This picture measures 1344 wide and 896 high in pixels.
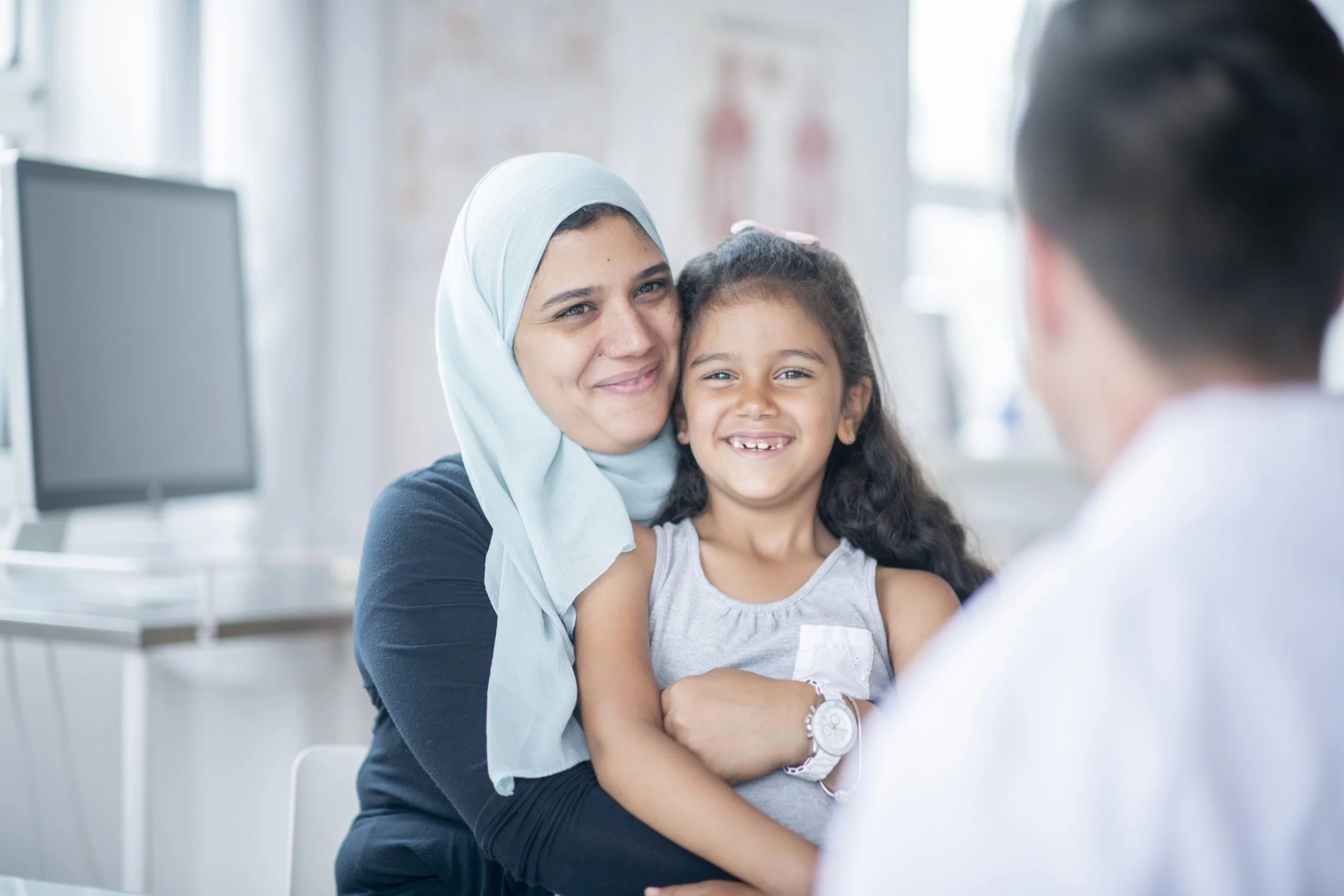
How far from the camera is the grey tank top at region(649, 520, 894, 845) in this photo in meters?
1.43

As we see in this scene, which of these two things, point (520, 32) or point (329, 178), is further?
point (520, 32)

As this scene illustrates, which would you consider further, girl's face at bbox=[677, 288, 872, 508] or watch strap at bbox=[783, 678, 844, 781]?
girl's face at bbox=[677, 288, 872, 508]

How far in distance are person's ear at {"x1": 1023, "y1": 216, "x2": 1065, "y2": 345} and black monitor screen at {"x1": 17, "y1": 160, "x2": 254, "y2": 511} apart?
1.80 metres

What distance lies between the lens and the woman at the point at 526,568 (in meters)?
1.26

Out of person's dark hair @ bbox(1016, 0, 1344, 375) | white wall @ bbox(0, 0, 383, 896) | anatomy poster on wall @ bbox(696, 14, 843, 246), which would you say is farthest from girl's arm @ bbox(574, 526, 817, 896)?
anatomy poster on wall @ bbox(696, 14, 843, 246)

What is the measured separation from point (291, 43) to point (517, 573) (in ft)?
5.73

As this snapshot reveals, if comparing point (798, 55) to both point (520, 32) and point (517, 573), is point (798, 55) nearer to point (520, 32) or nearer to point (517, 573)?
point (520, 32)

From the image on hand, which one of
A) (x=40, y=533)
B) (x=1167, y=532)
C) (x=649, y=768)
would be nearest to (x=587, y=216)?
(x=649, y=768)

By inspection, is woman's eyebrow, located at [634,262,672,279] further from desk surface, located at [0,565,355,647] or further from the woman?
desk surface, located at [0,565,355,647]

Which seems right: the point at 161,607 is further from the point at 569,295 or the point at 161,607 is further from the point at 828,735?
the point at 828,735

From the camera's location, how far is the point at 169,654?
246cm

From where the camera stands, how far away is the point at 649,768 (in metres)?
1.26

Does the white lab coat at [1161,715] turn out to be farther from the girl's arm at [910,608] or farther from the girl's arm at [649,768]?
the girl's arm at [910,608]

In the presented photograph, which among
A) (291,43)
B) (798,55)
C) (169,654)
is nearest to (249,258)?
(291,43)
